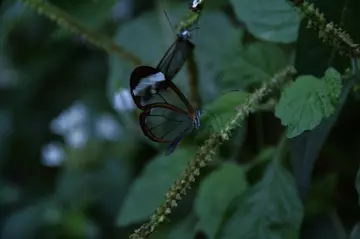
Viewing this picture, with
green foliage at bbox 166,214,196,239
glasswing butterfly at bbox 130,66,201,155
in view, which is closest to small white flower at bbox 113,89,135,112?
green foliage at bbox 166,214,196,239

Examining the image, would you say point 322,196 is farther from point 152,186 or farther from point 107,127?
point 107,127

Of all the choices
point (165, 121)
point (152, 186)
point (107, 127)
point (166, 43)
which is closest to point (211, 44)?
point (166, 43)

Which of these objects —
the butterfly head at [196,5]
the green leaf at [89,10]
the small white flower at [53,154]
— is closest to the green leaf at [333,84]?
the butterfly head at [196,5]

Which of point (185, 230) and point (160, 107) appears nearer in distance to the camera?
point (160, 107)

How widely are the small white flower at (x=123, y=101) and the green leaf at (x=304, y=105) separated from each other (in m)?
0.31

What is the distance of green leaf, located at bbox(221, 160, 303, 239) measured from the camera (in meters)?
0.58

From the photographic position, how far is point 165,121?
54 cm

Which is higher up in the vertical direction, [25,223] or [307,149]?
[307,149]

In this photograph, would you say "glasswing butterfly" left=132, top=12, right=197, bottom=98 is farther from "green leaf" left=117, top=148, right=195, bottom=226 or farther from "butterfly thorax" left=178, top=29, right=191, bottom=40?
"green leaf" left=117, top=148, right=195, bottom=226

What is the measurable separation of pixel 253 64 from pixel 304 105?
0.16 m

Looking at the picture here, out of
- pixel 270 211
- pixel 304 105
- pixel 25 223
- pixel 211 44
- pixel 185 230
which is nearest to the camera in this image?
pixel 304 105

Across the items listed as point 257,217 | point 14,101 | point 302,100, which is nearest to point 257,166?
point 257,217

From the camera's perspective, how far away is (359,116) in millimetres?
781

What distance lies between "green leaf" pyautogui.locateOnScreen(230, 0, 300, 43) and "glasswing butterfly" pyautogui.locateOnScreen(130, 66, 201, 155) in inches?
4.8
